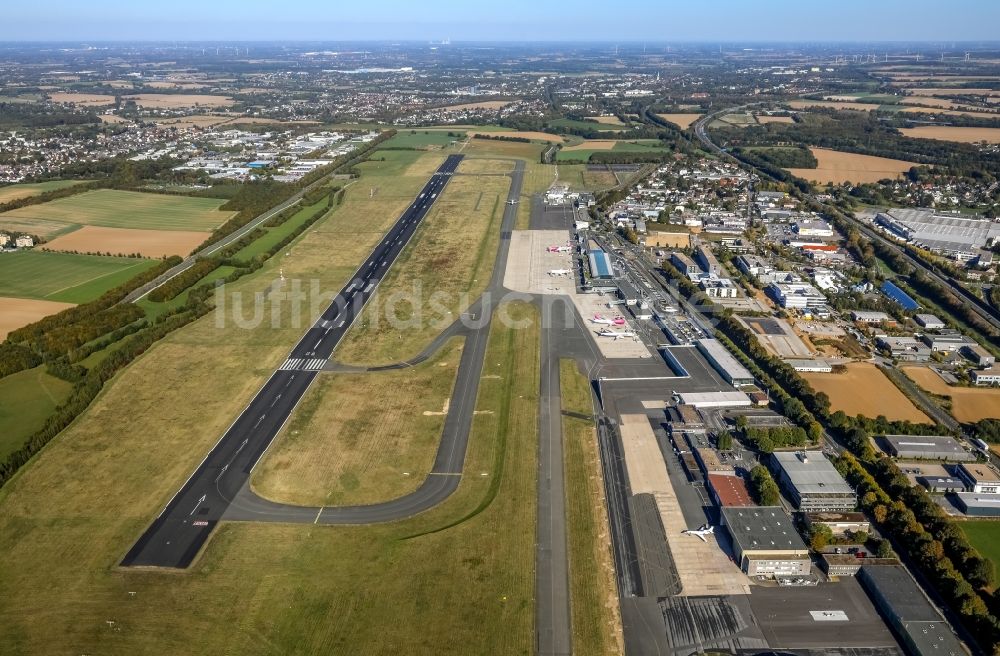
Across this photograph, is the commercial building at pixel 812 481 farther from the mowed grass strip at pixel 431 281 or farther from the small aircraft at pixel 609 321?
the mowed grass strip at pixel 431 281

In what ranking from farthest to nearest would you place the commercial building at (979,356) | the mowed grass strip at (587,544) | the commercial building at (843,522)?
the commercial building at (979,356), the commercial building at (843,522), the mowed grass strip at (587,544)

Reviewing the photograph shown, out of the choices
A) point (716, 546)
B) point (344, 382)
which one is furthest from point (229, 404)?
point (716, 546)

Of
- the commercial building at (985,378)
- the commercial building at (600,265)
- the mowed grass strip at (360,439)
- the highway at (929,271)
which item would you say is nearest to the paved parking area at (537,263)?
the commercial building at (600,265)

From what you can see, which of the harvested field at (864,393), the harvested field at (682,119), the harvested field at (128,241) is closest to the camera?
the harvested field at (864,393)

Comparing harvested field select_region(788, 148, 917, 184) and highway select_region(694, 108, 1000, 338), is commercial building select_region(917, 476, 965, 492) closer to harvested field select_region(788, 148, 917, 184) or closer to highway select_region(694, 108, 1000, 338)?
highway select_region(694, 108, 1000, 338)

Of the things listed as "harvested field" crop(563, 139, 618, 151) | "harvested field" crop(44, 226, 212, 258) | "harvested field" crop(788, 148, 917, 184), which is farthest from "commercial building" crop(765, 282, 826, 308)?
"harvested field" crop(563, 139, 618, 151)

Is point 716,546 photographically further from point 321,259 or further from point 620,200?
point 620,200
